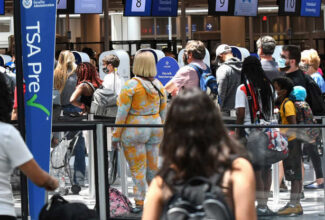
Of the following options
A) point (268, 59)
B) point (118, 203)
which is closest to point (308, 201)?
point (118, 203)

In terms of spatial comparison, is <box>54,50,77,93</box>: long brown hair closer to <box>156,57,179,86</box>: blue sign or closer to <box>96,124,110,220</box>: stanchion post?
<box>96,124,110,220</box>: stanchion post

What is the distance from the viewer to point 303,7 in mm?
21422

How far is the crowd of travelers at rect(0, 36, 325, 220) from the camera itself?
114 inches

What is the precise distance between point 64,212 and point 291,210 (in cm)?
413

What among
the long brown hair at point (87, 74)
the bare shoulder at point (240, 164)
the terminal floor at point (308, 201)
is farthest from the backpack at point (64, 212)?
the long brown hair at point (87, 74)

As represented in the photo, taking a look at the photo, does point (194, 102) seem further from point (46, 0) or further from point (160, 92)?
point (160, 92)

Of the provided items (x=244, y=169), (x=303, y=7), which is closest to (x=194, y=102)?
(x=244, y=169)

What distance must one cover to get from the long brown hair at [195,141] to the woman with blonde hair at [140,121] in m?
4.63

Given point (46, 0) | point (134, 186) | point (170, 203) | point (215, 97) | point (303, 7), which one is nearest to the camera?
point (170, 203)

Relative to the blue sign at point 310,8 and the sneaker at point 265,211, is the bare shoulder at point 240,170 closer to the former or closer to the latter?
the sneaker at point 265,211

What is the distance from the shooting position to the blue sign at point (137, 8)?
1772 cm

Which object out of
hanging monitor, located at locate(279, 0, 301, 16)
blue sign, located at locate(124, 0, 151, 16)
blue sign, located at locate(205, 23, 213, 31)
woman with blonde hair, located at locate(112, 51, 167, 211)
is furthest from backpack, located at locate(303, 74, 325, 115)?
blue sign, located at locate(205, 23, 213, 31)

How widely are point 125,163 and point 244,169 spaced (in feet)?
16.2

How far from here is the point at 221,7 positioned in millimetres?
19422
